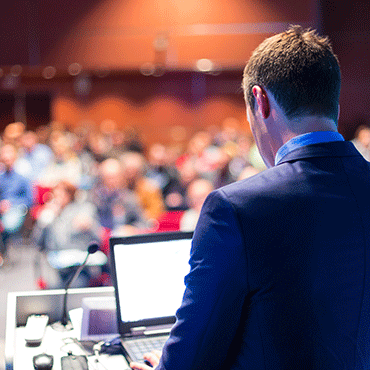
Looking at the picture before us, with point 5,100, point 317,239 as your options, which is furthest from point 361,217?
point 5,100

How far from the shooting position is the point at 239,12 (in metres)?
8.79

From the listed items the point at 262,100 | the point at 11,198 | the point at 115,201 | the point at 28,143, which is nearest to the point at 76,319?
the point at 262,100

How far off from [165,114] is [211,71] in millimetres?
1374

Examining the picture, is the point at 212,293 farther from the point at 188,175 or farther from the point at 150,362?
the point at 188,175

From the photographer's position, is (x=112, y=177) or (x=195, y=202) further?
(x=112, y=177)

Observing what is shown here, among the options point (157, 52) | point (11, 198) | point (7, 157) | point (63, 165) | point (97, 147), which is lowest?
point (11, 198)

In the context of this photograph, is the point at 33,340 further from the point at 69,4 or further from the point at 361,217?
the point at 69,4

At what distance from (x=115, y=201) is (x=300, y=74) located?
3574mm

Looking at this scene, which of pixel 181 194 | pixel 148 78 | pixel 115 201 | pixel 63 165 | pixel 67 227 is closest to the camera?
pixel 67 227

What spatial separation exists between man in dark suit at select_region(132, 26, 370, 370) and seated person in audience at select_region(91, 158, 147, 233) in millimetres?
3384

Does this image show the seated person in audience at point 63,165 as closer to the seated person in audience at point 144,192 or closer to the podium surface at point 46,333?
the seated person in audience at point 144,192

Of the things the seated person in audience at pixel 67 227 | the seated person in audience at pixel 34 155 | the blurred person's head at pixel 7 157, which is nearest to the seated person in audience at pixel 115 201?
the seated person in audience at pixel 67 227

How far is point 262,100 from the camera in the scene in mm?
859

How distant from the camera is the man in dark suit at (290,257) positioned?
74cm
